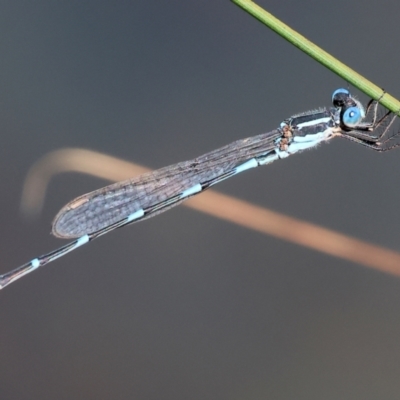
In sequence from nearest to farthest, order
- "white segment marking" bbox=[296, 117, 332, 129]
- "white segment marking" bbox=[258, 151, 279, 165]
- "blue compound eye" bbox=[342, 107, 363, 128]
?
1. "blue compound eye" bbox=[342, 107, 363, 128]
2. "white segment marking" bbox=[296, 117, 332, 129]
3. "white segment marking" bbox=[258, 151, 279, 165]

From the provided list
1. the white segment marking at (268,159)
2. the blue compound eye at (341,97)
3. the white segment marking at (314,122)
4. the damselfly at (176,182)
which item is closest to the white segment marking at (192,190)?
the damselfly at (176,182)

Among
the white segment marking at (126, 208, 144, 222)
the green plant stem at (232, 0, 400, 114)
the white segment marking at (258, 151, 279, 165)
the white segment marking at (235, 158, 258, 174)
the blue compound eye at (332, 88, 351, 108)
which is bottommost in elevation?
the green plant stem at (232, 0, 400, 114)

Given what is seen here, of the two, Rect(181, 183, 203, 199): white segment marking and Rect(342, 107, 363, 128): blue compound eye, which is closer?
Rect(342, 107, 363, 128): blue compound eye

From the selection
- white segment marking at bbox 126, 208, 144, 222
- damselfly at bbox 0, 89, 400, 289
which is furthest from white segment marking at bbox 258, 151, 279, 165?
white segment marking at bbox 126, 208, 144, 222

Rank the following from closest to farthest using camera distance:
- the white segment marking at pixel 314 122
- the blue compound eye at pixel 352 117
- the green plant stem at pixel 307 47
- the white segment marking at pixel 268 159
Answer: the green plant stem at pixel 307 47 → the blue compound eye at pixel 352 117 → the white segment marking at pixel 314 122 → the white segment marking at pixel 268 159

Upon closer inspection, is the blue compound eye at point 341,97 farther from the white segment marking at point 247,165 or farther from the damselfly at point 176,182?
the white segment marking at point 247,165

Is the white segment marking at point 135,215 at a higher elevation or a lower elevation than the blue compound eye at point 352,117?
higher

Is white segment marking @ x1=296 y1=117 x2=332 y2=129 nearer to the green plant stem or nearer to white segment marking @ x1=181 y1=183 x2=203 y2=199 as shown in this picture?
white segment marking @ x1=181 y1=183 x2=203 y2=199

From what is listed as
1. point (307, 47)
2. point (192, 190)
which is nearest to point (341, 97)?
point (192, 190)
